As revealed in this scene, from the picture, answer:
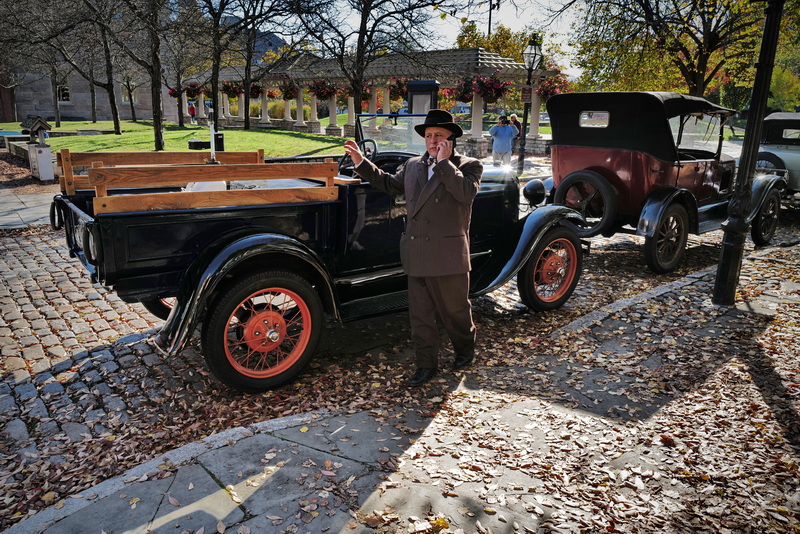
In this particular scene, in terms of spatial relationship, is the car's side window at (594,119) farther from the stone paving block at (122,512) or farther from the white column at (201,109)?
the white column at (201,109)

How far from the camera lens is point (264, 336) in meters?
3.93

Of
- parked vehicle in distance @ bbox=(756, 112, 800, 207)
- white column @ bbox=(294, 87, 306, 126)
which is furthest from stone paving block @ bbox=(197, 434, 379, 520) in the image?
white column @ bbox=(294, 87, 306, 126)

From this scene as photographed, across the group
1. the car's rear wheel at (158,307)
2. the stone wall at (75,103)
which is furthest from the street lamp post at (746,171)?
the stone wall at (75,103)

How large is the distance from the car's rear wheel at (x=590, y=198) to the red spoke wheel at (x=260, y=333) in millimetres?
4046

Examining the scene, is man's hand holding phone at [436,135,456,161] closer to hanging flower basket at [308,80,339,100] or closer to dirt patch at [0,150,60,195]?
dirt patch at [0,150,60,195]

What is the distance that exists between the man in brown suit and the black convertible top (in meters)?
4.03

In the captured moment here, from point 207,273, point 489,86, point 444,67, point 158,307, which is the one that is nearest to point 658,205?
point 207,273

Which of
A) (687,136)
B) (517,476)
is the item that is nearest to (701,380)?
(517,476)

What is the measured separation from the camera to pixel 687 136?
7996mm

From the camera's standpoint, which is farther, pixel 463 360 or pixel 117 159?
pixel 117 159

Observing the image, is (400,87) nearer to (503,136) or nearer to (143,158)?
(503,136)

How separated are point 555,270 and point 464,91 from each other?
15.5 metres

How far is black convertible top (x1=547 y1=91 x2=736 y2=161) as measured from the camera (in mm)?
6973

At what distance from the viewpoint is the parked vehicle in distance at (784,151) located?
36.6 ft
